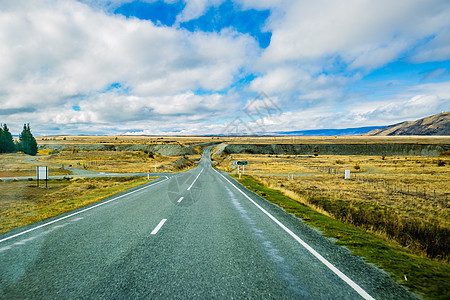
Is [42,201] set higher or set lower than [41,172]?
lower

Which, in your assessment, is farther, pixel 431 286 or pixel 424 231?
pixel 424 231

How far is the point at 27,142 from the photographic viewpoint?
9519 centimetres

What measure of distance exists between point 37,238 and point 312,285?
22.6 feet

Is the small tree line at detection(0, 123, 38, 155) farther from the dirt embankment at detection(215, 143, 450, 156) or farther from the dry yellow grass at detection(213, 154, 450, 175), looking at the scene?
the dry yellow grass at detection(213, 154, 450, 175)

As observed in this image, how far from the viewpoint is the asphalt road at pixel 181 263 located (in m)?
3.68

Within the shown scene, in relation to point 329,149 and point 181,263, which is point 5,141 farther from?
point 329,149

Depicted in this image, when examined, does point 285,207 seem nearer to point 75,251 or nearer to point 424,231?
point 424,231

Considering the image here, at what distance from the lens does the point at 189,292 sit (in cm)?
363

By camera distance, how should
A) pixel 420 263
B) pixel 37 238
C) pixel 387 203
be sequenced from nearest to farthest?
pixel 420 263 < pixel 37 238 < pixel 387 203

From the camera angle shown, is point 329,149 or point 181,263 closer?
point 181,263

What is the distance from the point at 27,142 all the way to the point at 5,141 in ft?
21.3

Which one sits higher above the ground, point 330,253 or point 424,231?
point 330,253

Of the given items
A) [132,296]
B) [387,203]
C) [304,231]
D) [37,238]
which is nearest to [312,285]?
[132,296]

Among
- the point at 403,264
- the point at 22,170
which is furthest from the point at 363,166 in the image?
the point at 22,170
